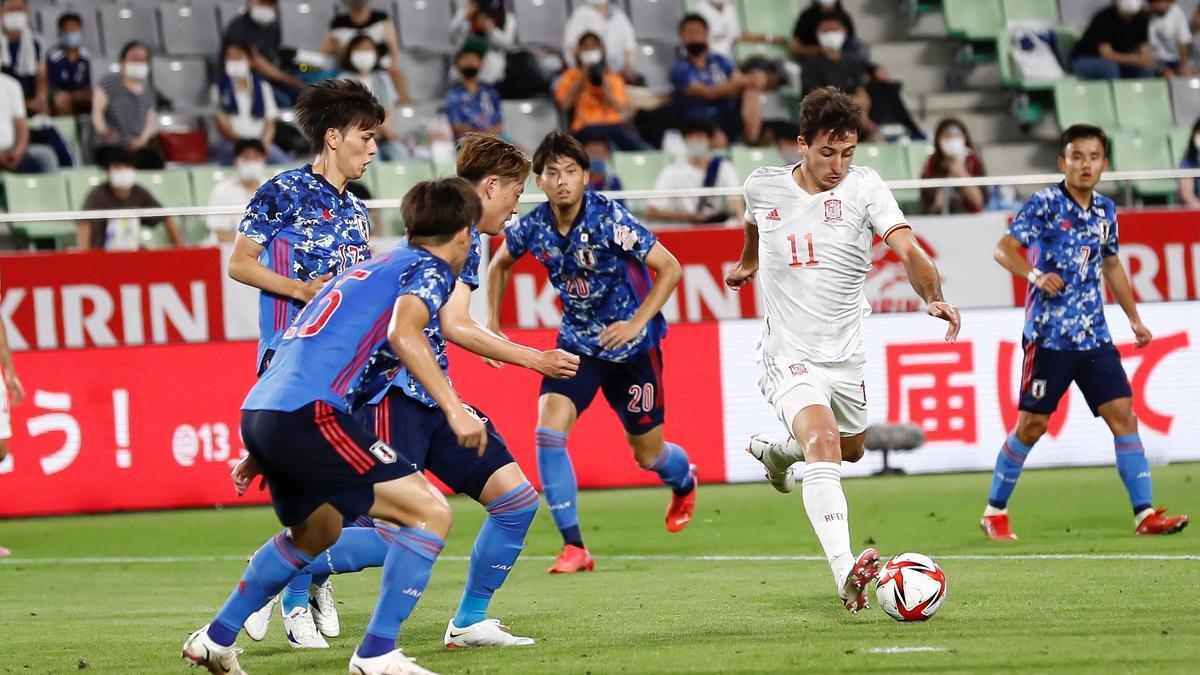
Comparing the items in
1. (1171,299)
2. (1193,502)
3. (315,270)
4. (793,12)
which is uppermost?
(793,12)

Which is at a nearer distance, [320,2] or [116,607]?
[116,607]

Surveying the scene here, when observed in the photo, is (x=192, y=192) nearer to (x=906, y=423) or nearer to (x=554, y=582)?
(x=906, y=423)

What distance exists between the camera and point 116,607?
820 cm

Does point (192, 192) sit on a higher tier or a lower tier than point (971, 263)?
higher

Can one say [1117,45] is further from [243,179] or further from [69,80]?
[69,80]

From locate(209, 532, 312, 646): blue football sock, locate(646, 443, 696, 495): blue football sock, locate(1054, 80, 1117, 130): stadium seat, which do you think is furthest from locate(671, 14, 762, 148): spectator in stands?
locate(209, 532, 312, 646): blue football sock

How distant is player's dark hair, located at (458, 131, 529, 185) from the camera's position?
21.9 feet

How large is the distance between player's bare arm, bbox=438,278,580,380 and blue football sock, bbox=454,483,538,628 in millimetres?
669

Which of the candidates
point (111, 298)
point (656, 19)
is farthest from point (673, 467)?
point (656, 19)

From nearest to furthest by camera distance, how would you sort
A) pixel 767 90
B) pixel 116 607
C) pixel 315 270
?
pixel 315 270, pixel 116 607, pixel 767 90

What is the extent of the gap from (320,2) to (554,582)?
11458 mm

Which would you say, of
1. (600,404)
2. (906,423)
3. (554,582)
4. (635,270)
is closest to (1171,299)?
(906,423)

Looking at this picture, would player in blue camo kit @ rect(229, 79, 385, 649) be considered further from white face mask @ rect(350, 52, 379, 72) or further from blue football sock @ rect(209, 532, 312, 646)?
white face mask @ rect(350, 52, 379, 72)

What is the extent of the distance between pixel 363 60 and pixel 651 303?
914cm
